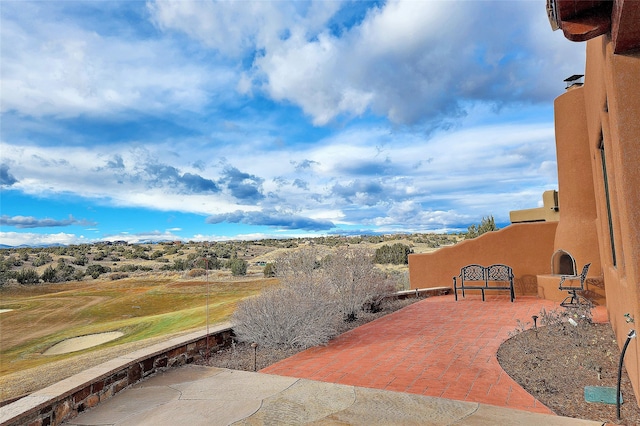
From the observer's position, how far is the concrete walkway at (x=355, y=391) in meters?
3.79

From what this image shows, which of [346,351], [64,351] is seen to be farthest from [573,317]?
[64,351]

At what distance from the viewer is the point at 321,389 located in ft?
15.0

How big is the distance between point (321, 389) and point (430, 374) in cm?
156

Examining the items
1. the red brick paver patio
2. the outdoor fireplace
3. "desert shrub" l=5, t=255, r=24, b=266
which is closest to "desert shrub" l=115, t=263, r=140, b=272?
"desert shrub" l=5, t=255, r=24, b=266

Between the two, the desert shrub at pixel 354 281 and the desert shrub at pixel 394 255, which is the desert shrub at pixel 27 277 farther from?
the desert shrub at pixel 354 281

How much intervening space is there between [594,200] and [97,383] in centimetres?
1121

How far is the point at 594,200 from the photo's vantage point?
1008cm

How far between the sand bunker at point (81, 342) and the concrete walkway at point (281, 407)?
12043 millimetres

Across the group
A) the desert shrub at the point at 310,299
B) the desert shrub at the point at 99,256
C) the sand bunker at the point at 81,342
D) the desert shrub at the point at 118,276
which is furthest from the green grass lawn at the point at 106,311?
the desert shrub at the point at 99,256

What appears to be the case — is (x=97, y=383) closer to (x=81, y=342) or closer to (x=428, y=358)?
(x=428, y=358)

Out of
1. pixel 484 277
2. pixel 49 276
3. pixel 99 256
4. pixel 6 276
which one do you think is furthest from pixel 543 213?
pixel 99 256

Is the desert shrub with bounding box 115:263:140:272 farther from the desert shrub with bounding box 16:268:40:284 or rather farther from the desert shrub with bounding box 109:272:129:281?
the desert shrub with bounding box 16:268:40:284

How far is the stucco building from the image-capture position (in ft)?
12.3

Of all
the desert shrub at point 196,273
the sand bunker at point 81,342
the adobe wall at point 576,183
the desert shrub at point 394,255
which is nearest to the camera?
the adobe wall at point 576,183
